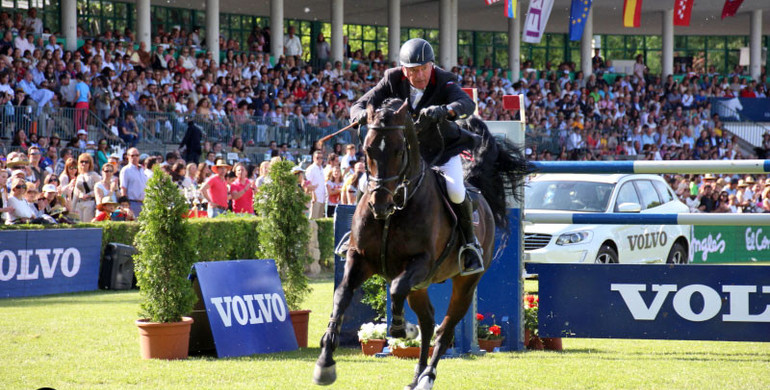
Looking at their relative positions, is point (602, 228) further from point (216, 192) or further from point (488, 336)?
point (216, 192)

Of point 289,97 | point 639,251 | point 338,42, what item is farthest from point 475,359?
point 338,42

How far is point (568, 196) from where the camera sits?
14.2m

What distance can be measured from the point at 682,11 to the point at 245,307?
2944 centimetres

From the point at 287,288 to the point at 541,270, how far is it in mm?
2547

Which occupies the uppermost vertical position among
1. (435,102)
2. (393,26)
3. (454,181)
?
(393,26)

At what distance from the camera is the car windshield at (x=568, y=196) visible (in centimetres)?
1407

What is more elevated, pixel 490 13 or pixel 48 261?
pixel 490 13

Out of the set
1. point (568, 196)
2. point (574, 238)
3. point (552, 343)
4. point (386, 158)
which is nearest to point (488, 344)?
point (552, 343)

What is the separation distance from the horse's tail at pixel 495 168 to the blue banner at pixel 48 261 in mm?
7464

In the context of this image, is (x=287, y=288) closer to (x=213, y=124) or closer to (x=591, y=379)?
(x=591, y=379)

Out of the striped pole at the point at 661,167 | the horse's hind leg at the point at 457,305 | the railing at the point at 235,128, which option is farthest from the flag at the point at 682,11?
the horse's hind leg at the point at 457,305

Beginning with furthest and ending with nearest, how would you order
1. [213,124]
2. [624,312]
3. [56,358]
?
[213,124], [624,312], [56,358]

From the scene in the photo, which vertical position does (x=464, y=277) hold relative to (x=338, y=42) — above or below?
below

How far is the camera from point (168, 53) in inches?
1030
